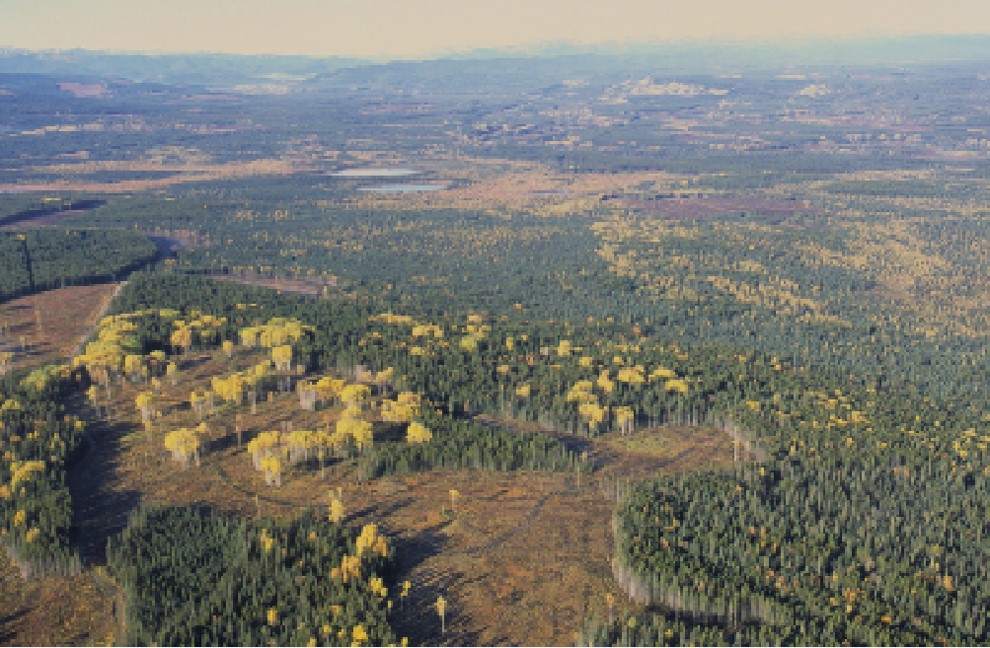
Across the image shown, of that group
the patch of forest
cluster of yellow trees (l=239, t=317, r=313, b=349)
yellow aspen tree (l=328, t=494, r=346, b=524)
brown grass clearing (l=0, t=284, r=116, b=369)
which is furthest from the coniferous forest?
the patch of forest

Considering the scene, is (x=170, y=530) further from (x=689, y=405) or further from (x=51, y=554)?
(x=689, y=405)

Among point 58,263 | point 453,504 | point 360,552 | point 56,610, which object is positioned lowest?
point 453,504

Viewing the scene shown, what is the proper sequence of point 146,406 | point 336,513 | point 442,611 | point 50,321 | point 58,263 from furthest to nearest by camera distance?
point 58,263 → point 50,321 → point 146,406 → point 336,513 → point 442,611

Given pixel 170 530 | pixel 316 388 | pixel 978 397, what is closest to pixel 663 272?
pixel 978 397

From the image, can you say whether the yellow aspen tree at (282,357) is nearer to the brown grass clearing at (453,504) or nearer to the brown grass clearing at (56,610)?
the brown grass clearing at (453,504)

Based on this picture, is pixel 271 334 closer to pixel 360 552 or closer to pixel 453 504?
pixel 453 504

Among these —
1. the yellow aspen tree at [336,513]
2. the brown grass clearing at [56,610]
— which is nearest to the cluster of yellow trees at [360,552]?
the yellow aspen tree at [336,513]

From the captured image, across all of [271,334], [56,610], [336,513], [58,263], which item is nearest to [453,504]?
[336,513]

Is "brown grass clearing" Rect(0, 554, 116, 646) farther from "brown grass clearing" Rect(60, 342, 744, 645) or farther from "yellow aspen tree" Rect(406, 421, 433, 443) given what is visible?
"yellow aspen tree" Rect(406, 421, 433, 443)
